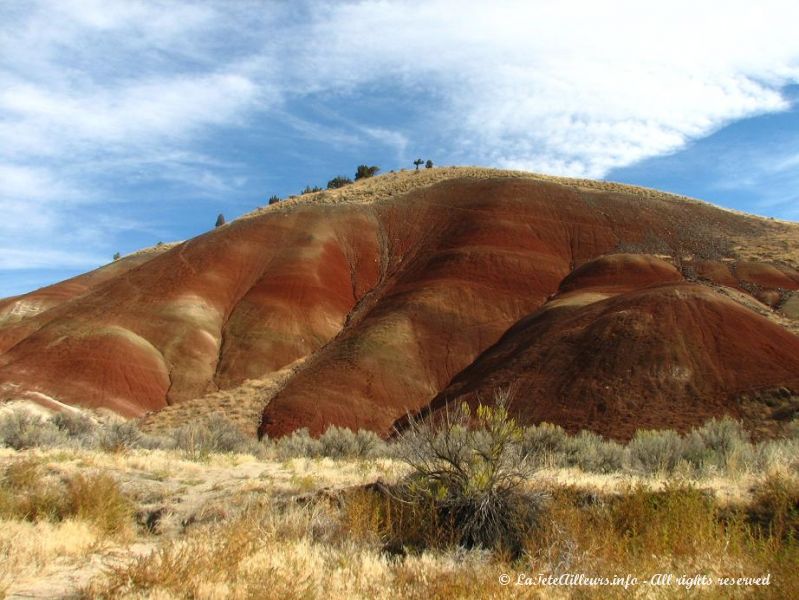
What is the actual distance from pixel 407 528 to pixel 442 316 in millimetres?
38055

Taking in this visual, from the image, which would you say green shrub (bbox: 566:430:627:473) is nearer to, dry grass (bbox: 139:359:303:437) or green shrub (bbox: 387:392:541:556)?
green shrub (bbox: 387:392:541:556)

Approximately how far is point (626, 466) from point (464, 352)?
97.1 feet

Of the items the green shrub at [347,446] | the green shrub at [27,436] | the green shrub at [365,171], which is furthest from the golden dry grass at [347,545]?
→ the green shrub at [365,171]

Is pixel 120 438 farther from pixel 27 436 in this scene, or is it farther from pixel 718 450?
pixel 718 450

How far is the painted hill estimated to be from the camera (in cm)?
3225

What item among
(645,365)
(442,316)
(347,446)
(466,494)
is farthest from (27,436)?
(442,316)

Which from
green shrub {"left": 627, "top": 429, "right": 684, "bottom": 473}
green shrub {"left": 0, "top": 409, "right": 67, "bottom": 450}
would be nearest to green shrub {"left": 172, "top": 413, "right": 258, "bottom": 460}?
green shrub {"left": 0, "top": 409, "right": 67, "bottom": 450}

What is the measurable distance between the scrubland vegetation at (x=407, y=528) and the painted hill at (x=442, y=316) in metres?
18.7

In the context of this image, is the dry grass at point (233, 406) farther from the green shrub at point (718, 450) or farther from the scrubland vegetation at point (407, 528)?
the scrubland vegetation at point (407, 528)

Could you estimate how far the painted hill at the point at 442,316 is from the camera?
3225 centimetres

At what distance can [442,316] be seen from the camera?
47.7 metres

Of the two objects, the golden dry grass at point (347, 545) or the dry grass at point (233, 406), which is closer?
the golden dry grass at point (347, 545)

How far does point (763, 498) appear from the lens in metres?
9.38

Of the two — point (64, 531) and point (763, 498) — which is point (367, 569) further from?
point (763, 498)
